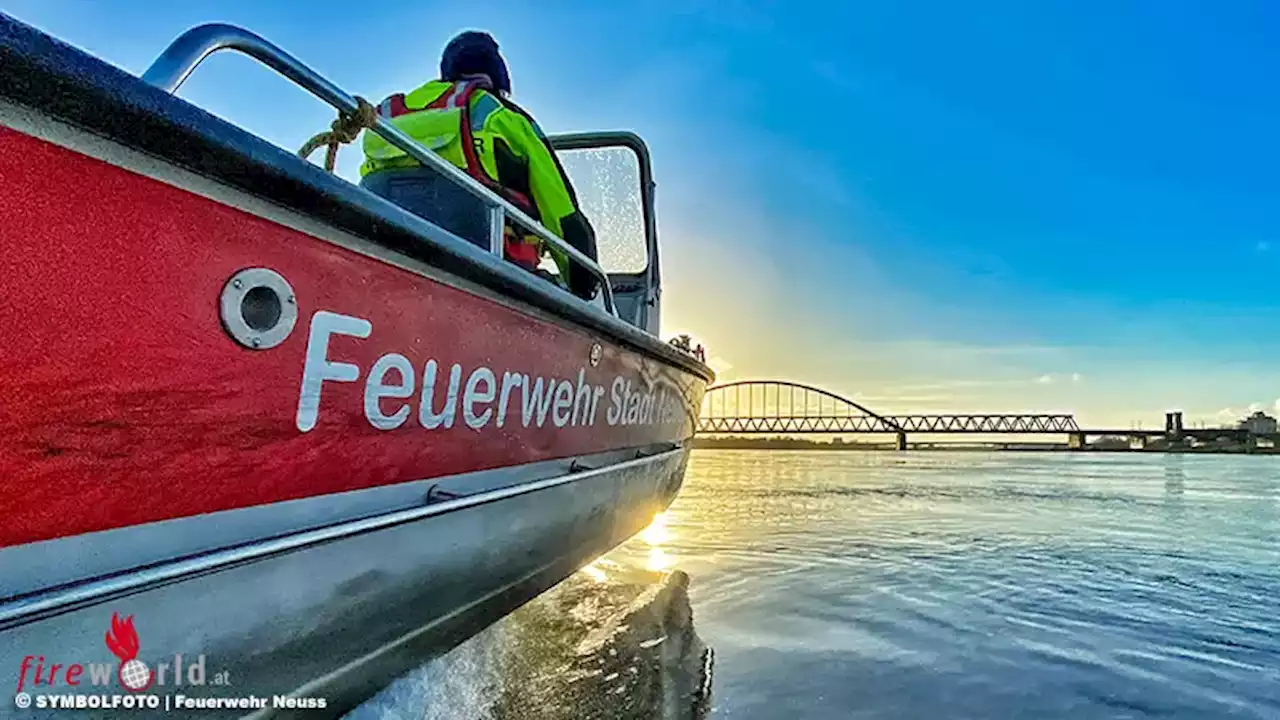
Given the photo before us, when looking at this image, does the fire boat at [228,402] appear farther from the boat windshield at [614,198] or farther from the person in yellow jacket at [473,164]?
the boat windshield at [614,198]

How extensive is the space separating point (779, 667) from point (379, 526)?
2018mm

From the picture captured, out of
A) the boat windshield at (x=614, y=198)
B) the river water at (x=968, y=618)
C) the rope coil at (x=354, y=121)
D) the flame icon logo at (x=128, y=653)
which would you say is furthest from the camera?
the boat windshield at (x=614, y=198)

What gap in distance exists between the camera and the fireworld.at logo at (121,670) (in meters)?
1.02

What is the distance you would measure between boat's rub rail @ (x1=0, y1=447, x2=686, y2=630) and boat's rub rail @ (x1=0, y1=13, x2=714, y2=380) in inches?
21.8

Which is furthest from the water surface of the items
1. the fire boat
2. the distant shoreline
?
the distant shoreline

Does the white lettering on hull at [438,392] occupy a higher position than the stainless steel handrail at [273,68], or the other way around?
the stainless steel handrail at [273,68]

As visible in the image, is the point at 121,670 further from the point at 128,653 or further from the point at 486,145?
the point at 486,145

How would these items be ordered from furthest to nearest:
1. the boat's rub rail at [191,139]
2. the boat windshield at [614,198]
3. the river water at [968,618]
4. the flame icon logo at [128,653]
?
the boat windshield at [614,198] < the river water at [968,618] < the flame icon logo at [128,653] < the boat's rub rail at [191,139]

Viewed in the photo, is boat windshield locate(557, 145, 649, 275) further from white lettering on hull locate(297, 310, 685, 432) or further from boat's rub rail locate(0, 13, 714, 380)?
boat's rub rail locate(0, 13, 714, 380)

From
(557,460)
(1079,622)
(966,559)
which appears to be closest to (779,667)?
(557,460)

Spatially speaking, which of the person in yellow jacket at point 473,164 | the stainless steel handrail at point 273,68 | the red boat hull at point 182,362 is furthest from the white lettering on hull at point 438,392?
the person in yellow jacket at point 473,164

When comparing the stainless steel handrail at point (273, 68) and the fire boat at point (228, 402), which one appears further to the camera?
the stainless steel handrail at point (273, 68)

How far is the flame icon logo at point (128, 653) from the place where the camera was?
110 centimetres

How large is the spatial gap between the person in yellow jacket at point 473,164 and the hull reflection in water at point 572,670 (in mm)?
1509
